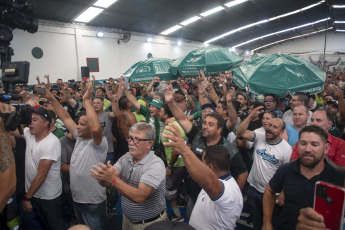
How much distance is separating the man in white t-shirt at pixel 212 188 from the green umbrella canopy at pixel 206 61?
3.78 m

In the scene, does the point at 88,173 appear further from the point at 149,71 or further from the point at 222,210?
the point at 149,71

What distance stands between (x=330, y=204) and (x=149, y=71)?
536 cm

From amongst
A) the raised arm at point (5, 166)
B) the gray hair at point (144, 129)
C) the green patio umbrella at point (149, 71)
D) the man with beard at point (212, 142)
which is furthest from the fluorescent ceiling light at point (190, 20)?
the raised arm at point (5, 166)

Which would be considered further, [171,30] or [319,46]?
[319,46]

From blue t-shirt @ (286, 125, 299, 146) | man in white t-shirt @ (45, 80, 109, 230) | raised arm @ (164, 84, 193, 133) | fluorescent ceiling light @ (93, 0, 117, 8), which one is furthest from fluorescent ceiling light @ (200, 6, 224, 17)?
man in white t-shirt @ (45, 80, 109, 230)

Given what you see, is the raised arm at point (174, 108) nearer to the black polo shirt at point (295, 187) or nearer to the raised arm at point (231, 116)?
the raised arm at point (231, 116)

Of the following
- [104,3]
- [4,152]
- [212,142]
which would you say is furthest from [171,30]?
[4,152]

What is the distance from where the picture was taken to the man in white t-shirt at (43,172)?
2.58 m

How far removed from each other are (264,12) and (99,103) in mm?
16575

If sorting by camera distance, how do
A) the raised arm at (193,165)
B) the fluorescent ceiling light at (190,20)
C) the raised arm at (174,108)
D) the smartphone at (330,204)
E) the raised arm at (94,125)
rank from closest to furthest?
the smartphone at (330,204) < the raised arm at (193,165) < the raised arm at (94,125) < the raised arm at (174,108) < the fluorescent ceiling light at (190,20)

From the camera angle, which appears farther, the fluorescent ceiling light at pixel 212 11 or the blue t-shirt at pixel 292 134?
the fluorescent ceiling light at pixel 212 11

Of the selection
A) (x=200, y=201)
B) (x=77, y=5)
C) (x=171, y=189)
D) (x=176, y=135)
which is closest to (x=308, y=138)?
(x=200, y=201)

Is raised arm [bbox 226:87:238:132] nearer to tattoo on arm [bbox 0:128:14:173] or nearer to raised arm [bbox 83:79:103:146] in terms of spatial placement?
raised arm [bbox 83:79:103:146]

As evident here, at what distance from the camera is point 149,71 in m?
6.01
